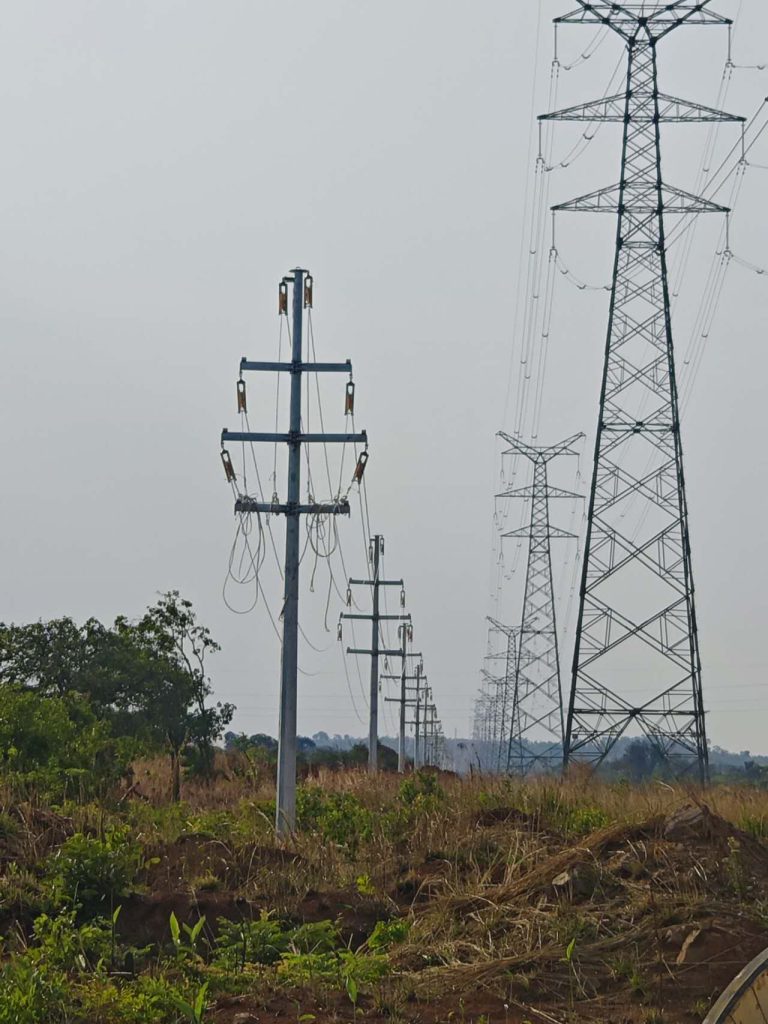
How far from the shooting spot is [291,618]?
2189 centimetres

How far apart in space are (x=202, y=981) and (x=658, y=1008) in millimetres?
3411

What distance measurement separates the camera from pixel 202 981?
1111 centimetres

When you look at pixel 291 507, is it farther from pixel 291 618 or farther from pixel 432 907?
pixel 432 907

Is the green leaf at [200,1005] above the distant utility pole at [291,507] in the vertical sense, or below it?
below

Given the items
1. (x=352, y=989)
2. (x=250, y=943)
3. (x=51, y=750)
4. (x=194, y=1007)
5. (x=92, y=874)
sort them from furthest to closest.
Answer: (x=51, y=750)
(x=92, y=874)
(x=250, y=943)
(x=352, y=989)
(x=194, y=1007)

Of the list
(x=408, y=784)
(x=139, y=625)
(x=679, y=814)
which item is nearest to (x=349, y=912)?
(x=679, y=814)

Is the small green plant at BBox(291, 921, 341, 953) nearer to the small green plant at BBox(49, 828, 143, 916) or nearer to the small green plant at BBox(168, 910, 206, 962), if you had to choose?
the small green plant at BBox(168, 910, 206, 962)

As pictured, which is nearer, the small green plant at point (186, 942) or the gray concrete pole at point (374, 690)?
the small green plant at point (186, 942)

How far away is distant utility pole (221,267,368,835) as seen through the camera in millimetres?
21203

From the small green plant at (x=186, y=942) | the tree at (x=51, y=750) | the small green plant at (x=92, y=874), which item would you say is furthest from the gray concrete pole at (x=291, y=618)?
the small green plant at (x=186, y=942)

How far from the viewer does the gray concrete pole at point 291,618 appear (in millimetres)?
20578

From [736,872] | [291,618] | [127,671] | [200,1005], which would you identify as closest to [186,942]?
[200,1005]

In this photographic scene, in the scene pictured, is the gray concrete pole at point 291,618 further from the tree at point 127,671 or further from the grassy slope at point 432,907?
the tree at point 127,671

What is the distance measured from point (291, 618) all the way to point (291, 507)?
169cm
